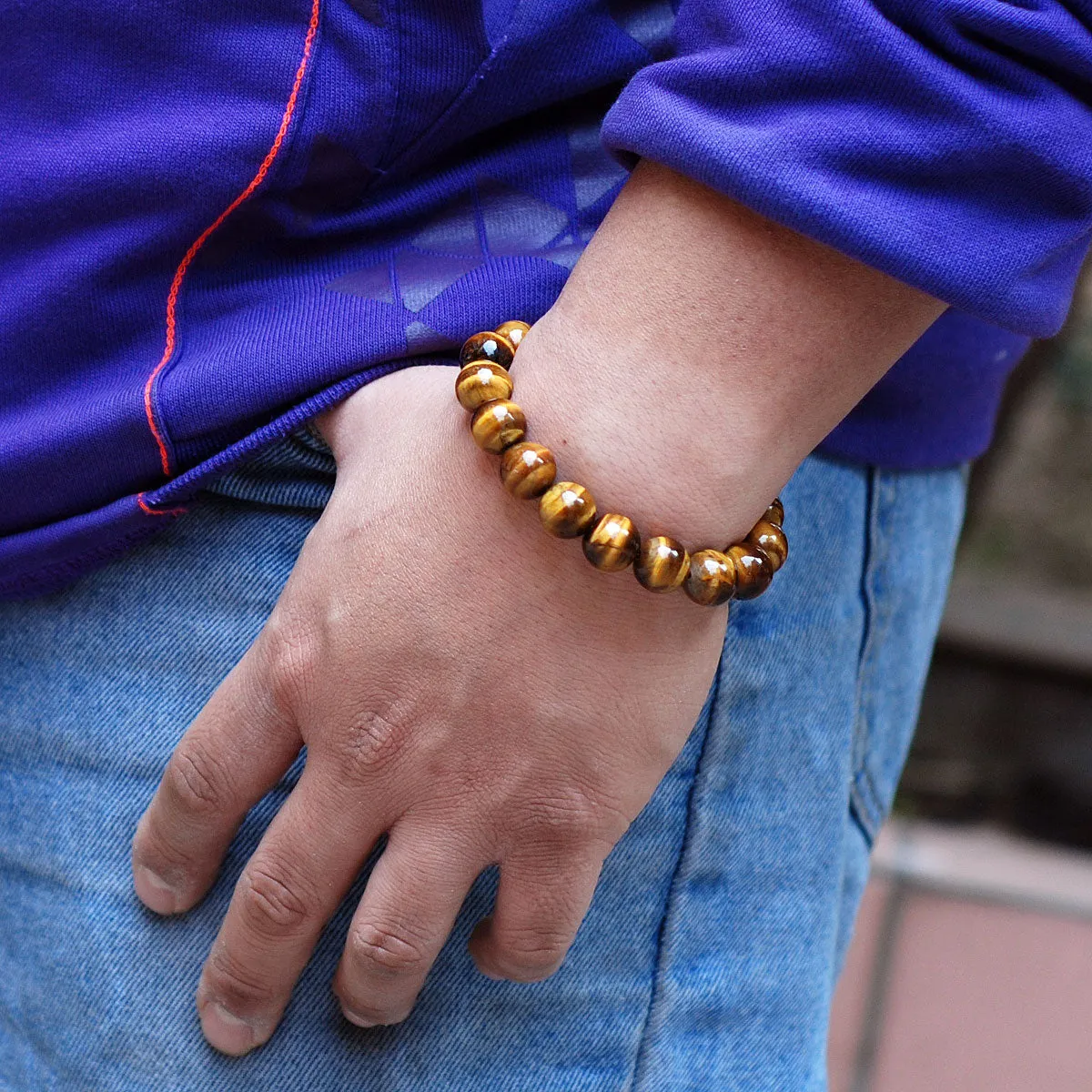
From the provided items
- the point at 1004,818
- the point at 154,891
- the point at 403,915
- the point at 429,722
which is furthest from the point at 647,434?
the point at 1004,818

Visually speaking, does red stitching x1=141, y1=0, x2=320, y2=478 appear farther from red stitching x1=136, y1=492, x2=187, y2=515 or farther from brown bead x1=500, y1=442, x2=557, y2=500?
brown bead x1=500, y1=442, x2=557, y2=500

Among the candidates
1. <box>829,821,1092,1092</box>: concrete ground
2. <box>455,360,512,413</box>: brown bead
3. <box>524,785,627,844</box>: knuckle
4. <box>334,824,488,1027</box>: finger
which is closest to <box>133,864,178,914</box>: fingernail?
<box>334,824,488,1027</box>: finger

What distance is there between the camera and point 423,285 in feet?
2.15

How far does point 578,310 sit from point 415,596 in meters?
0.17

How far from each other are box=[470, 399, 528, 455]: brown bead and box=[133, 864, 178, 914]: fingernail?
1.08 feet

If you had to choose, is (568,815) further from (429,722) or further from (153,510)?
(153,510)

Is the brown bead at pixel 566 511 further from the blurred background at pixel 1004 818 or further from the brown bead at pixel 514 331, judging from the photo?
the blurred background at pixel 1004 818

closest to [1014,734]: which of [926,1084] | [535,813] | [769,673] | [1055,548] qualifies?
[1055,548]

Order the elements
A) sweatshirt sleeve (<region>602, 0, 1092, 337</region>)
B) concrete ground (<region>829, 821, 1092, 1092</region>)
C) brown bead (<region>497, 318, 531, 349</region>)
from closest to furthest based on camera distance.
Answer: sweatshirt sleeve (<region>602, 0, 1092, 337</region>), brown bead (<region>497, 318, 531, 349</region>), concrete ground (<region>829, 821, 1092, 1092</region>)

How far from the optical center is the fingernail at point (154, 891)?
25.6 inches

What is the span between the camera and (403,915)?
59 centimetres

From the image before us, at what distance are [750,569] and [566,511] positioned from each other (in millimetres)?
108

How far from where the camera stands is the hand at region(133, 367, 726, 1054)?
1.85 ft

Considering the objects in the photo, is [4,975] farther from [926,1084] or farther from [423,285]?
[926,1084]
